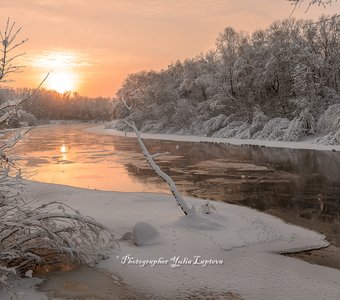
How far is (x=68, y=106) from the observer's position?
154625 mm

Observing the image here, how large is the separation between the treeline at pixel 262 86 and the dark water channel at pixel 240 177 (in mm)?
13194

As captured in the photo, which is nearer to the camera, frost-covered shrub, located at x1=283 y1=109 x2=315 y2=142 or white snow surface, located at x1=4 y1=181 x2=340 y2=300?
white snow surface, located at x1=4 y1=181 x2=340 y2=300

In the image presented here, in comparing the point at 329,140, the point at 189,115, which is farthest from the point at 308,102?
the point at 189,115

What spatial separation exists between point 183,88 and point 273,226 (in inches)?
2490

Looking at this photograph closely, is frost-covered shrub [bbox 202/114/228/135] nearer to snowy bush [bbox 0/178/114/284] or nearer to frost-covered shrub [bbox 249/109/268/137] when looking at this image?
frost-covered shrub [bbox 249/109/268/137]

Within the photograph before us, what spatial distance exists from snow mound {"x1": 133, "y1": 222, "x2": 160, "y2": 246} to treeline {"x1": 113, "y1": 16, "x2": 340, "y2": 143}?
3167 cm

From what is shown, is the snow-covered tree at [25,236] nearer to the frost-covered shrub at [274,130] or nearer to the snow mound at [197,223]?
the snow mound at [197,223]

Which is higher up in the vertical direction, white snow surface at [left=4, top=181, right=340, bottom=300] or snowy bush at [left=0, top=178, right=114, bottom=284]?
snowy bush at [left=0, top=178, right=114, bottom=284]

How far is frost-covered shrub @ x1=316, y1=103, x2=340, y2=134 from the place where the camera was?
37603mm

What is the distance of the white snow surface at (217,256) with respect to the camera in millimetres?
7453

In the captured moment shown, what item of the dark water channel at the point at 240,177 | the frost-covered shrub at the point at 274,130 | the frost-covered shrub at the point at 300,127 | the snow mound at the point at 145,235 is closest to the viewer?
the snow mound at the point at 145,235

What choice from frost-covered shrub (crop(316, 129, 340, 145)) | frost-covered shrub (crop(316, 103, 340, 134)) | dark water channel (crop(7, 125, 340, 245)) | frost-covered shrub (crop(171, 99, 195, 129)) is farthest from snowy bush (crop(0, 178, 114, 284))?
frost-covered shrub (crop(171, 99, 195, 129))

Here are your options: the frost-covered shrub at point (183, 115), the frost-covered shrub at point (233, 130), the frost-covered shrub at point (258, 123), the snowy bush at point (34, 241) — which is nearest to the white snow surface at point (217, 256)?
the snowy bush at point (34, 241)

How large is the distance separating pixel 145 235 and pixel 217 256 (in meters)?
1.68
